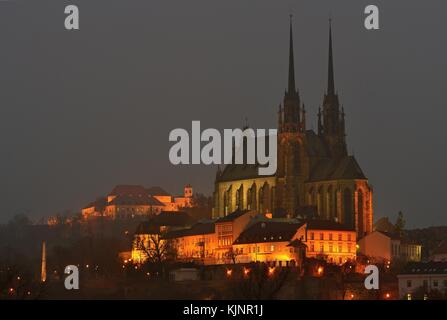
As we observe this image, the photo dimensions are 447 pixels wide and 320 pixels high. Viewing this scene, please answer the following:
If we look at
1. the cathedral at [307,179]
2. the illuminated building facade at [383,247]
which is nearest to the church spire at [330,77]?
the cathedral at [307,179]

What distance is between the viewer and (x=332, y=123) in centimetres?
12206

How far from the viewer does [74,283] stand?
9781cm

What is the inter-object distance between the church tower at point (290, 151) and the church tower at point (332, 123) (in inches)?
149

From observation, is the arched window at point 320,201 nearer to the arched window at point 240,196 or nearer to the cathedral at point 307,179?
the cathedral at point 307,179

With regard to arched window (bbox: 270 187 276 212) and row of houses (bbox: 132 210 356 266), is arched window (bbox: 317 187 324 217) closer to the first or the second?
arched window (bbox: 270 187 276 212)

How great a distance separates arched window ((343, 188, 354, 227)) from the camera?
114 meters

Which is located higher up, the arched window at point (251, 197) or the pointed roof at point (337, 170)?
the pointed roof at point (337, 170)

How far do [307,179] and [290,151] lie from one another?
283 cm

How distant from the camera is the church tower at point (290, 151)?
118000 mm

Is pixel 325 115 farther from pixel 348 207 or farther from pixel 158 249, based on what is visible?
pixel 158 249

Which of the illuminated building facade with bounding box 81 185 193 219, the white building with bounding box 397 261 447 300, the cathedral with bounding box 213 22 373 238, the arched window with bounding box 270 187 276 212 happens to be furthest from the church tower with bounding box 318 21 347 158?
the illuminated building facade with bounding box 81 185 193 219

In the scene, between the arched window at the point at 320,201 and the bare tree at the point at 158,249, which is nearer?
the bare tree at the point at 158,249
